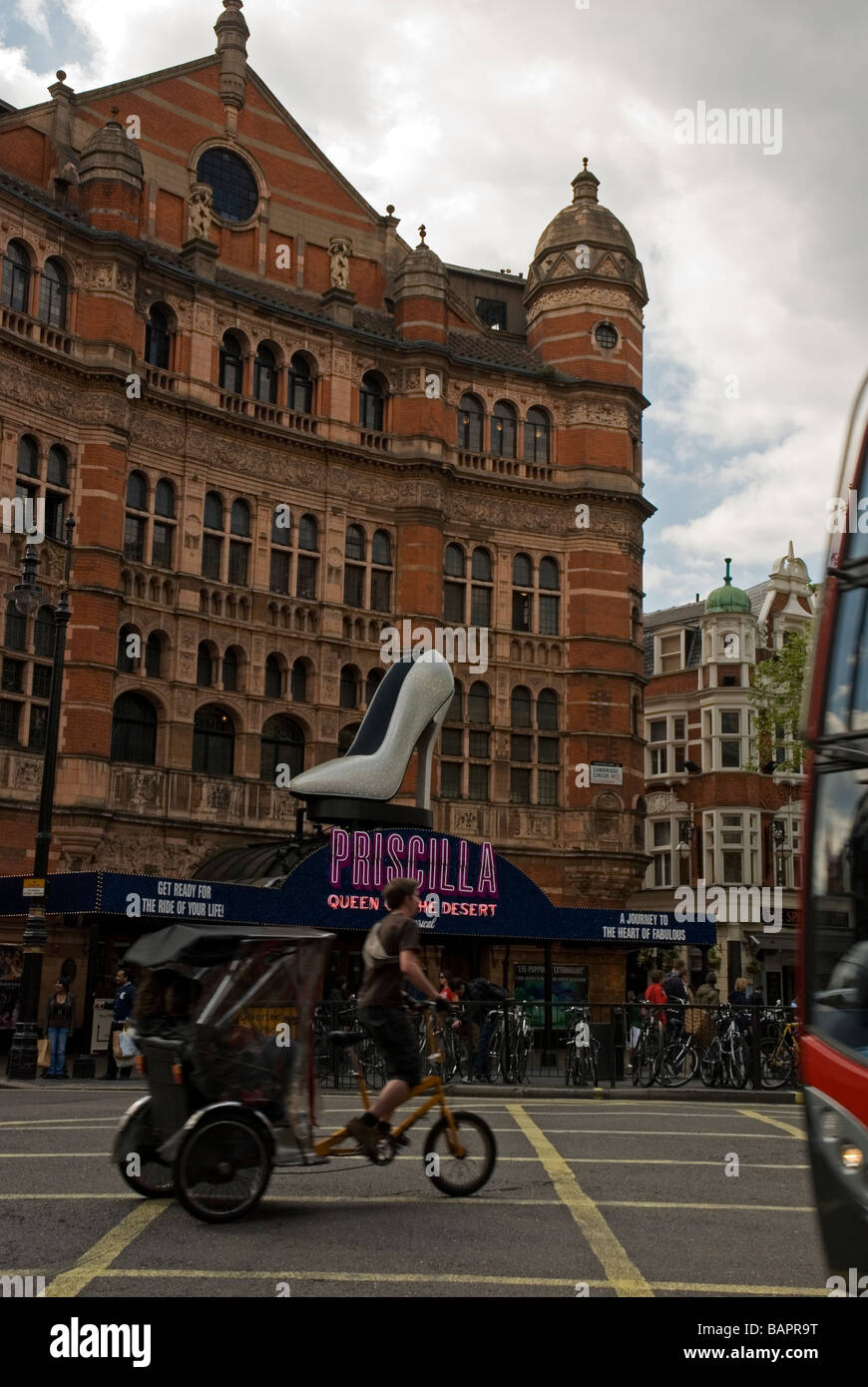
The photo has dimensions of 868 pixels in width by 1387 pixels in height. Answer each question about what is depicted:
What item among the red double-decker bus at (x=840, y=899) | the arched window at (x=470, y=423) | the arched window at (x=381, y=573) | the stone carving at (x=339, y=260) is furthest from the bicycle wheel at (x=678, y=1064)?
the stone carving at (x=339, y=260)

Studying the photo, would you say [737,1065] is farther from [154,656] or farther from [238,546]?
[238,546]

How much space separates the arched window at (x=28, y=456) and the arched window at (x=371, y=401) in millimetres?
10270

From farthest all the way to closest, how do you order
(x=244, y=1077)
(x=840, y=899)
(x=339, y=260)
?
(x=339, y=260) < (x=244, y=1077) < (x=840, y=899)

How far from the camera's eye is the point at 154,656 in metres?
34.5

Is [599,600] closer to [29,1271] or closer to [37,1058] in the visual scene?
[37,1058]

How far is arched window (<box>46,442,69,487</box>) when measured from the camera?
1300 inches

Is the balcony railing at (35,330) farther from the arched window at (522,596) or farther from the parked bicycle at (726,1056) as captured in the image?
the parked bicycle at (726,1056)

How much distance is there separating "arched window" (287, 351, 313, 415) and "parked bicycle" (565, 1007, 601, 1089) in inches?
867

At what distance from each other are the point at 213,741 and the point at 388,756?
7818mm

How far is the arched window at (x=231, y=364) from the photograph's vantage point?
122 feet

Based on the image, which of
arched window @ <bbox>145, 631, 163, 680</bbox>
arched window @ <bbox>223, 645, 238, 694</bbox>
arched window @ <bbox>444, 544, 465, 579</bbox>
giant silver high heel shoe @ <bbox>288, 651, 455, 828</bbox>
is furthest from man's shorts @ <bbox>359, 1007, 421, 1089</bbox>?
arched window @ <bbox>444, 544, 465, 579</bbox>

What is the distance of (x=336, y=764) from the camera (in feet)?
94.3

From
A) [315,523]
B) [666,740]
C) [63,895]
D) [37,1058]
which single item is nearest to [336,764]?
[63,895]

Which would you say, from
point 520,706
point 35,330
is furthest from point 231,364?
point 520,706
